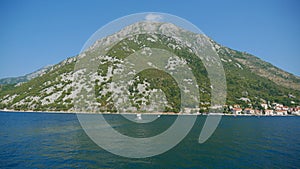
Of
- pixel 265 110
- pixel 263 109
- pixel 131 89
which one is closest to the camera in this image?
pixel 131 89

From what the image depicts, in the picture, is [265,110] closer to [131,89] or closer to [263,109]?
[263,109]

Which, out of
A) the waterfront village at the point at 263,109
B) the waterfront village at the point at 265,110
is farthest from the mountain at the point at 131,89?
the waterfront village at the point at 265,110

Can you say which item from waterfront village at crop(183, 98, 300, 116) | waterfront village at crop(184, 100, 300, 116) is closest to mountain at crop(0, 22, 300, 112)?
waterfront village at crop(183, 98, 300, 116)

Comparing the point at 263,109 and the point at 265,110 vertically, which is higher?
the point at 263,109

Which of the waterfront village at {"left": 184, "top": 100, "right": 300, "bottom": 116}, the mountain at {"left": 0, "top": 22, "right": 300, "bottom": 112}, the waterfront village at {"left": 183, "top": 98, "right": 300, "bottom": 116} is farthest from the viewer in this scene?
the waterfront village at {"left": 183, "top": 98, "right": 300, "bottom": 116}

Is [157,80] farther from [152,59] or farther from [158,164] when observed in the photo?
[158,164]

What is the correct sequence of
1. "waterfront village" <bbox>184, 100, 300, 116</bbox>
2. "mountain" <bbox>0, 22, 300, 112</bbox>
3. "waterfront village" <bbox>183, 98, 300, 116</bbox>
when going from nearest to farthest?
"mountain" <bbox>0, 22, 300, 112</bbox>, "waterfront village" <bbox>184, 100, 300, 116</bbox>, "waterfront village" <bbox>183, 98, 300, 116</bbox>

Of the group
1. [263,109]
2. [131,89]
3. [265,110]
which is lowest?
[265,110]

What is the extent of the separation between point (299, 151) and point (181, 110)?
304 feet

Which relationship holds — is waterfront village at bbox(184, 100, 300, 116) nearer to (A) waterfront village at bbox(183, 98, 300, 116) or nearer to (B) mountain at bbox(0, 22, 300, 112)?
(A) waterfront village at bbox(183, 98, 300, 116)

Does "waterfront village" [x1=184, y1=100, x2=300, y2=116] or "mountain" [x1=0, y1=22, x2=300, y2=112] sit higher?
"mountain" [x1=0, y1=22, x2=300, y2=112]

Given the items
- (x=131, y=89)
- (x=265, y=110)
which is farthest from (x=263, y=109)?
(x=131, y=89)


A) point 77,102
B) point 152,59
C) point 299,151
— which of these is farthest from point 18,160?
point 152,59

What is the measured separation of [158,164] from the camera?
82.3 ft
